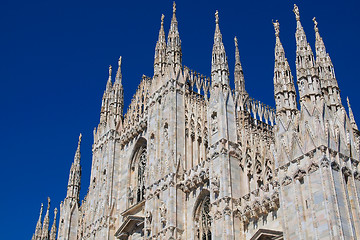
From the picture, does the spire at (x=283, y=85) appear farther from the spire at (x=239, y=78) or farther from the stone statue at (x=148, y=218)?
the stone statue at (x=148, y=218)

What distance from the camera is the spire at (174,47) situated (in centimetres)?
3938

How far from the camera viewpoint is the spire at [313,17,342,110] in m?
27.0

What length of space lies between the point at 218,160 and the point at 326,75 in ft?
24.0

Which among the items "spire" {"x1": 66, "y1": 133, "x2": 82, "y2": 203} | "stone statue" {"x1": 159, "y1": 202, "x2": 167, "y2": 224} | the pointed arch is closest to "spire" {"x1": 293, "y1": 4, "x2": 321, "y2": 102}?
the pointed arch

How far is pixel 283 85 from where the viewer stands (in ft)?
94.4

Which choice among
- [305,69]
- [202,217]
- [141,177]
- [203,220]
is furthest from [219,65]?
[141,177]

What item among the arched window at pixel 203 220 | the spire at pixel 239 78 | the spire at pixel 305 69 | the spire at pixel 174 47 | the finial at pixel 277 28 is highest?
the spire at pixel 174 47

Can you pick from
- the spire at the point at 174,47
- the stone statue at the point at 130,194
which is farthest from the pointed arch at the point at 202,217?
the spire at the point at 174,47

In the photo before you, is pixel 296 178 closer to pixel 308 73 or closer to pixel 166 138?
pixel 308 73

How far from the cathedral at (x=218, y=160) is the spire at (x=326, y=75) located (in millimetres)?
59

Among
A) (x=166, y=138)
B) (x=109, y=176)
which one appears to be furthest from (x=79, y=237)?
(x=166, y=138)

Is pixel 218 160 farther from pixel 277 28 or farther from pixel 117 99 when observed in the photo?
pixel 117 99

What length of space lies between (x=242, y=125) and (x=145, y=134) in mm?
9880

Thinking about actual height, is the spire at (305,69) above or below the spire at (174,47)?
below
